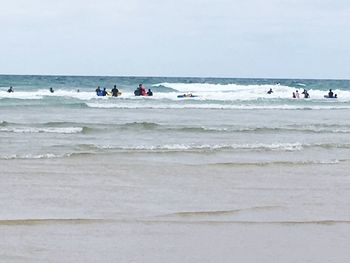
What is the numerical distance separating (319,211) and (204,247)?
254 cm

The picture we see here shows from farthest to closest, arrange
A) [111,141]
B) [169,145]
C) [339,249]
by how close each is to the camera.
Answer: [111,141] → [169,145] → [339,249]

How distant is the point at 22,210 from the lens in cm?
897

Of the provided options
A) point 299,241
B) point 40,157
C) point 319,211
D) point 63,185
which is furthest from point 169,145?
point 299,241

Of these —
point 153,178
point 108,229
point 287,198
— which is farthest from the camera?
point 153,178

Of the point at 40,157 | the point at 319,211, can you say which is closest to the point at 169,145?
the point at 40,157

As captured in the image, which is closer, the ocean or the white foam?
the ocean

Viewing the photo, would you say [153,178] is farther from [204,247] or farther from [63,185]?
[204,247]

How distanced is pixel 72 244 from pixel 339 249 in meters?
2.74

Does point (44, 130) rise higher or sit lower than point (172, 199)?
higher

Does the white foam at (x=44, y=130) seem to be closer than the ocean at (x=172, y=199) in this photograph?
No

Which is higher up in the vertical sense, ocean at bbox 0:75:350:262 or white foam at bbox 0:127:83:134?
white foam at bbox 0:127:83:134

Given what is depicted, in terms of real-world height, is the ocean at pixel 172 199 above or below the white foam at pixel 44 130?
below

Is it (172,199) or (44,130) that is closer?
(172,199)

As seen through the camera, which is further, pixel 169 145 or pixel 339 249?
pixel 169 145
